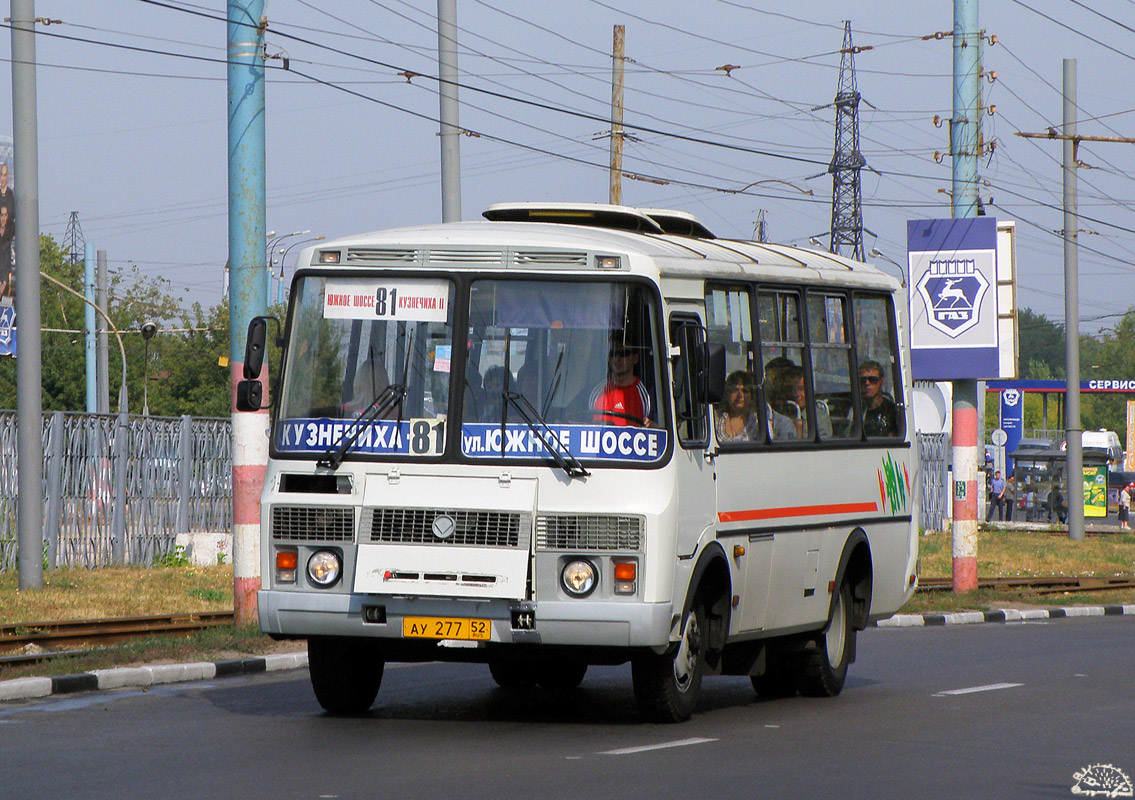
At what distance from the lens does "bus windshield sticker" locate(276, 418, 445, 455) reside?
35.8 ft

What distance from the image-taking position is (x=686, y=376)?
36.7 ft

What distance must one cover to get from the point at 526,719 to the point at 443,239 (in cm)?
296

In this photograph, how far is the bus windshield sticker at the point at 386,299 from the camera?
1112cm

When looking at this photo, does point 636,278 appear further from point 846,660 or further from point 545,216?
point 846,660

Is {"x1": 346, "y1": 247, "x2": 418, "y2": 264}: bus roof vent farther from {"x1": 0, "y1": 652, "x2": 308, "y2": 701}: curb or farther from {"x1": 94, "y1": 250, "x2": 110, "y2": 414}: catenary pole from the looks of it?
{"x1": 94, "y1": 250, "x2": 110, "y2": 414}: catenary pole

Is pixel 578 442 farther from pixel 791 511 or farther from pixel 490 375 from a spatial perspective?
pixel 791 511

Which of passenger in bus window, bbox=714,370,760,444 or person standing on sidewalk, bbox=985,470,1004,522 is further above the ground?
passenger in bus window, bbox=714,370,760,444

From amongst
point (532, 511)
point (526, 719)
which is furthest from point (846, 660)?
point (532, 511)

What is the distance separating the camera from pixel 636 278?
433 inches

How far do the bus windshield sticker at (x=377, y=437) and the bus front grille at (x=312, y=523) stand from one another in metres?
0.35

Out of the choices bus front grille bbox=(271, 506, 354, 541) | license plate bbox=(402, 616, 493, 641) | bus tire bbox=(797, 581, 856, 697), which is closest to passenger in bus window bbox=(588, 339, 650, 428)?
license plate bbox=(402, 616, 493, 641)

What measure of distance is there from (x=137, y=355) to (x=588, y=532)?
72.1m

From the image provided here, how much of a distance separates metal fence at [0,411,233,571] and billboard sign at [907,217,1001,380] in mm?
9772

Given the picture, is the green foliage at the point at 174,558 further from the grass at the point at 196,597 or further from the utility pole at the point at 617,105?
the utility pole at the point at 617,105
